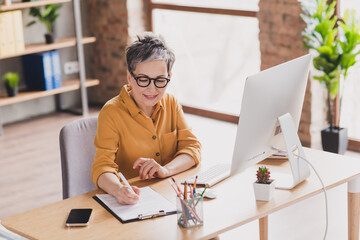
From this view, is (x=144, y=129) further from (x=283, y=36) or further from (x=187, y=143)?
(x=283, y=36)

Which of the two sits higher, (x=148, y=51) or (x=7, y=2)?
(x=7, y=2)

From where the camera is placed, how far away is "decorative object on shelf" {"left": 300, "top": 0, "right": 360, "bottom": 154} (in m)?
3.94

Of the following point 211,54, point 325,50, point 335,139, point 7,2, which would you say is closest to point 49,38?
point 7,2

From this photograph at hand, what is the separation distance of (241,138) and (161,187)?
38cm

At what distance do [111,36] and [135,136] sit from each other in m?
3.61

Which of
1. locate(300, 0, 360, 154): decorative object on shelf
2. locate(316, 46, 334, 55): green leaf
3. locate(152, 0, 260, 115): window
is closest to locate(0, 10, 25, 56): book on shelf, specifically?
locate(152, 0, 260, 115): window

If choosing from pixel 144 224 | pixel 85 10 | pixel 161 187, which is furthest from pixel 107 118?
pixel 85 10

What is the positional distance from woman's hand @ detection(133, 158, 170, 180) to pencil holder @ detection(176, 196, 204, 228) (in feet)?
1.29

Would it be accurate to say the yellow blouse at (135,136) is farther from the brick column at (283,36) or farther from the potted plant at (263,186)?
the brick column at (283,36)

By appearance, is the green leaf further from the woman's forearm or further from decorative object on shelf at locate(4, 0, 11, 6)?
decorative object on shelf at locate(4, 0, 11, 6)

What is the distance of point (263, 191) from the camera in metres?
2.01

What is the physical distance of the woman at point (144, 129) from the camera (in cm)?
225

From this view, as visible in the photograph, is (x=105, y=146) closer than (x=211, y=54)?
Yes

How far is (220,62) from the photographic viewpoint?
5613 mm
